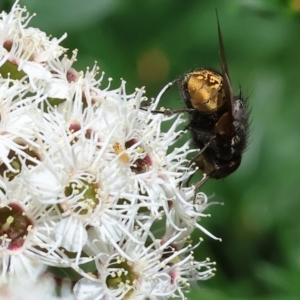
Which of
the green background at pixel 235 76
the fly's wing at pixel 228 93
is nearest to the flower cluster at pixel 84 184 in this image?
the fly's wing at pixel 228 93

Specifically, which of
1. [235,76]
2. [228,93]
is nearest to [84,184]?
[228,93]

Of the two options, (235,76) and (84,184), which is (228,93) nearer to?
(84,184)

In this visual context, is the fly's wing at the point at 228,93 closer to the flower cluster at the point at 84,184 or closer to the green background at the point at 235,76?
the flower cluster at the point at 84,184

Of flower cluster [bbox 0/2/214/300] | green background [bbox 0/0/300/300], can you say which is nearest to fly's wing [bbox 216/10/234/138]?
flower cluster [bbox 0/2/214/300]

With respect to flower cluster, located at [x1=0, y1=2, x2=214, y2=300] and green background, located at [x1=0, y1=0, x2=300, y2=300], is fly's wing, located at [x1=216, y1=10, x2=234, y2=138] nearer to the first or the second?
flower cluster, located at [x1=0, y1=2, x2=214, y2=300]

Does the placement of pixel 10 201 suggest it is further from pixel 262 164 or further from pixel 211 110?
pixel 262 164

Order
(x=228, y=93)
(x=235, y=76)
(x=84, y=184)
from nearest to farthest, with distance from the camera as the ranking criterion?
1. (x=84, y=184)
2. (x=228, y=93)
3. (x=235, y=76)
